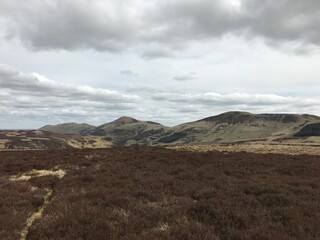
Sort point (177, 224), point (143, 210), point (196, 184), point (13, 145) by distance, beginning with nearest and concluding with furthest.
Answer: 1. point (177, 224)
2. point (143, 210)
3. point (196, 184)
4. point (13, 145)

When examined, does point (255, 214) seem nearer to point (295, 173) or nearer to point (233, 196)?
point (233, 196)

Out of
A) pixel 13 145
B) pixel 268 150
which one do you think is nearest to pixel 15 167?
pixel 268 150

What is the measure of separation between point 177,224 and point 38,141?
152219mm

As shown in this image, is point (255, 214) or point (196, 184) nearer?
point (255, 214)

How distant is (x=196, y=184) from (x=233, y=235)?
27.9 feet

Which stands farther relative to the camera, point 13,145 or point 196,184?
point 13,145

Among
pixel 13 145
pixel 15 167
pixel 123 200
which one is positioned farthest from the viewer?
pixel 13 145

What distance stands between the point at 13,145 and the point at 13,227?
133384 millimetres

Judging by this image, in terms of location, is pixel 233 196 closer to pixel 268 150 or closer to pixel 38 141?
pixel 268 150

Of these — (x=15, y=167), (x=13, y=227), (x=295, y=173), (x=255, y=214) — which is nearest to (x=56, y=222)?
(x=13, y=227)

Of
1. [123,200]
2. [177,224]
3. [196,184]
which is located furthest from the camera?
[196,184]

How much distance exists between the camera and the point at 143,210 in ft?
37.6

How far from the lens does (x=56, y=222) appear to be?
33.6 feet

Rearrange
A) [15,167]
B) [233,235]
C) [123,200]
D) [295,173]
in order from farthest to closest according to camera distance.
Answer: [15,167] < [295,173] < [123,200] < [233,235]
